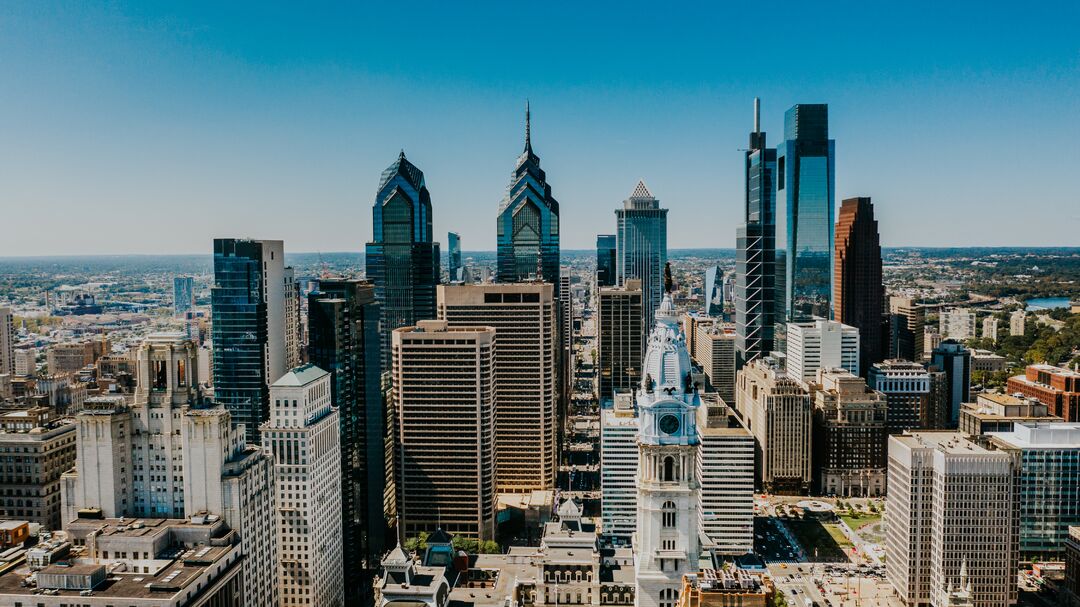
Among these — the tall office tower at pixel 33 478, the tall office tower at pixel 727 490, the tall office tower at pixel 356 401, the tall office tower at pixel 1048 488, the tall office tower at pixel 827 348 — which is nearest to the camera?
the tall office tower at pixel 33 478

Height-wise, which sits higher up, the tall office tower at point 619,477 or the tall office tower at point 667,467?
the tall office tower at point 667,467

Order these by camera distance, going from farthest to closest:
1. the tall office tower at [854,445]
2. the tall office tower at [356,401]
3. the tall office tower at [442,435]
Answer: the tall office tower at [854,445] < the tall office tower at [442,435] < the tall office tower at [356,401]

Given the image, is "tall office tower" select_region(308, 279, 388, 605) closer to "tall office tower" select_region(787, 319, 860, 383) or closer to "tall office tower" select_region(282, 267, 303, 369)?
"tall office tower" select_region(282, 267, 303, 369)

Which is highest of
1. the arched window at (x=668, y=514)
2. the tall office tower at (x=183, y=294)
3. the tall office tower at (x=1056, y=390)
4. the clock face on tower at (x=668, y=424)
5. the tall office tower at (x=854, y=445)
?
the tall office tower at (x=183, y=294)

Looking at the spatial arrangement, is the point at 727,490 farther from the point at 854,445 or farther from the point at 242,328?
the point at 242,328

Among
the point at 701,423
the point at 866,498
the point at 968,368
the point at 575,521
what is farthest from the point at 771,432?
the point at 575,521

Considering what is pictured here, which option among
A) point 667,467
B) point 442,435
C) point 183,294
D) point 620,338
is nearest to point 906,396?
point 620,338

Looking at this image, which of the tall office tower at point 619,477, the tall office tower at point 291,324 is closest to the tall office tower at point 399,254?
the tall office tower at point 291,324

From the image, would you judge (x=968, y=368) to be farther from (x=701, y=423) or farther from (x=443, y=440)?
(x=443, y=440)

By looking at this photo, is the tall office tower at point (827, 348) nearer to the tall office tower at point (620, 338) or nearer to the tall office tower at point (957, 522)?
the tall office tower at point (620, 338)
